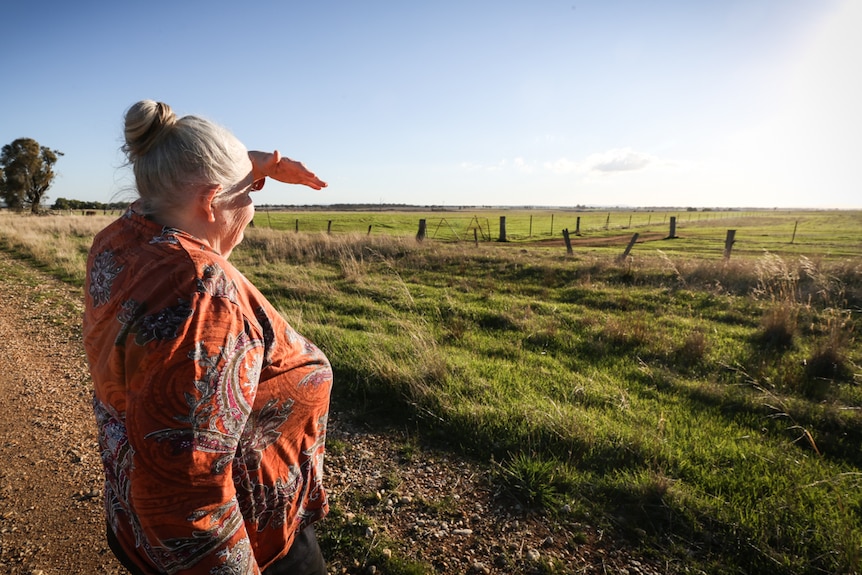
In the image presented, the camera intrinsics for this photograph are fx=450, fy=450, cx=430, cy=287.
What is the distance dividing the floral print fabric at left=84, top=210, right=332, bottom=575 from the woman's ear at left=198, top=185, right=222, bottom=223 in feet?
0.40

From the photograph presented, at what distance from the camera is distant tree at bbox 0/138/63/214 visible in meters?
47.8

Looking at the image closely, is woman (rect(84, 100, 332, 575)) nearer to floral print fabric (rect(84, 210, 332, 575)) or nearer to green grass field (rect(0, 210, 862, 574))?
floral print fabric (rect(84, 210, 332, 575))

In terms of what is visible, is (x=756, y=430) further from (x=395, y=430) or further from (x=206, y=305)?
(x=206, y=305)

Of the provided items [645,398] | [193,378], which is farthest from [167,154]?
[645,398]

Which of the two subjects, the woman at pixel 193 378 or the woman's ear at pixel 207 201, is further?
the woman's ear at pixel 207 201

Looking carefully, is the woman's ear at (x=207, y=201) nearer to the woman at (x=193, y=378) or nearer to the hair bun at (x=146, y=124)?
the woman at (x=193, y=378)

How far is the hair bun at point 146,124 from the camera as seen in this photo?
4.12 feet

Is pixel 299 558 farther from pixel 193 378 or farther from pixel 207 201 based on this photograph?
pixel 207 201

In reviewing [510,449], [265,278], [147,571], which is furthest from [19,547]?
[265,278]

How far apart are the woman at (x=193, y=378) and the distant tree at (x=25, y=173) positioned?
64.7 meters

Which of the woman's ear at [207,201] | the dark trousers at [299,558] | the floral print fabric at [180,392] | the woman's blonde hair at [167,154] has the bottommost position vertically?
the dark trousers at [299,558]

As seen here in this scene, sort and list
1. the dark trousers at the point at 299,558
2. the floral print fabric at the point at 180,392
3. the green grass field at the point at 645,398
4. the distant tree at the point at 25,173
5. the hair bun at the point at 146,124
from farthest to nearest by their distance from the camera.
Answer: the distant tree at the point at 25,173 → the green grass field at the point at 645,398 → the dark trousers at the point at 299,558 → the hair bun at the point at 146,124 → the floral print fabric at the point at 180,392

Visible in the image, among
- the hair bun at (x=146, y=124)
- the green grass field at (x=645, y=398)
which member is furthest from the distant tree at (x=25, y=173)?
the hair bun at (x=146, y=124)

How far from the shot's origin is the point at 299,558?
1.69 metres
